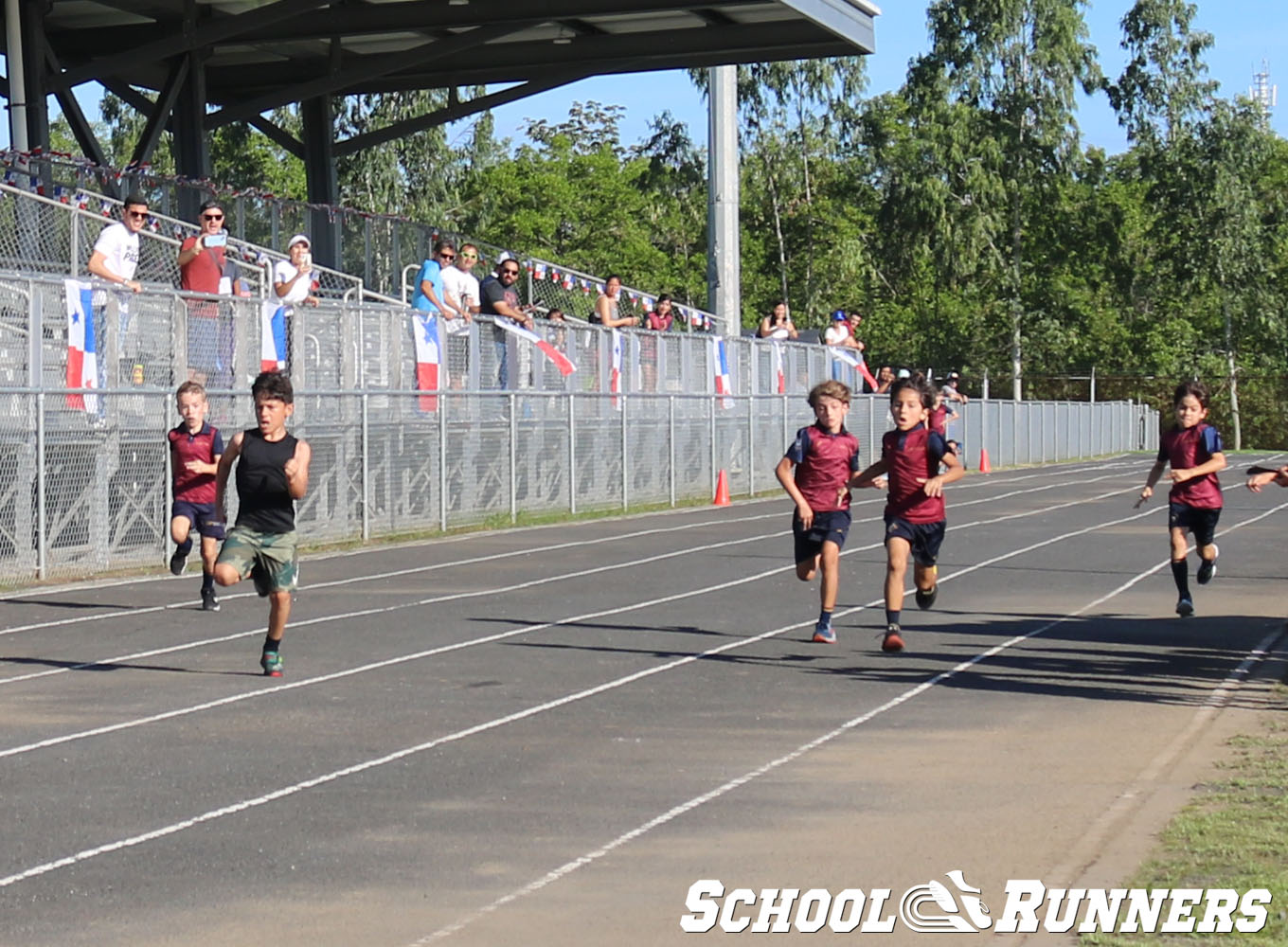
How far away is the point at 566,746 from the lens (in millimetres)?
9703

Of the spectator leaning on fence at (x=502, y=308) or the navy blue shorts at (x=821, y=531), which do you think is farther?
the spectator leaning on fence at (x=502, y=308)

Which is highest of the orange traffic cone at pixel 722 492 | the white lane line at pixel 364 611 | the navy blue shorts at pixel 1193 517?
the navy blue shorts at pixel 1193 517

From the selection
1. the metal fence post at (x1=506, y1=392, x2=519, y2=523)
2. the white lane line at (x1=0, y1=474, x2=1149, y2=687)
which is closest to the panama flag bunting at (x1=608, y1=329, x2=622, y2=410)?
the metal fence post at (x1=506, y1=392, x2=519, y2=523)

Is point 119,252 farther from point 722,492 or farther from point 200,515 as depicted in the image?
point 722,492

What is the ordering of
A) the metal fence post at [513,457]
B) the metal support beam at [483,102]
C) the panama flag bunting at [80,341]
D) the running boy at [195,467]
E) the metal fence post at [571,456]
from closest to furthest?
the running boy at [195,467] → the panama flag bunting at [80,341] → the metal fence post at [513,457] → the metal fence post at [571,456] → the metal support beam at [483,102]

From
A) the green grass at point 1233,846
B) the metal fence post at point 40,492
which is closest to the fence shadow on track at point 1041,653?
the green grass at point 1233,846

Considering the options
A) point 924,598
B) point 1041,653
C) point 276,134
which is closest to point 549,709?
point 1041,653

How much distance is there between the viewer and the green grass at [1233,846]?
234 inches

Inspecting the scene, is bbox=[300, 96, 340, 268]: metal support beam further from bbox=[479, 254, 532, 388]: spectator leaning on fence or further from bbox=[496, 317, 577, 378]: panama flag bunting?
bbox=[479, 254, 532, 388]: spectator leaning on fence

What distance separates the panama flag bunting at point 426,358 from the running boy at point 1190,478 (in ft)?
35.3

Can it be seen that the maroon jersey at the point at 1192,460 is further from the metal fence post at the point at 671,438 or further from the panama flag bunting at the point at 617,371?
the metal fence post at the point at 671,438

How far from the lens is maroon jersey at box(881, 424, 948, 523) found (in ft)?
43.4

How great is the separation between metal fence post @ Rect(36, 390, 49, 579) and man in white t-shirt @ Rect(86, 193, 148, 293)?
1851 millimetres

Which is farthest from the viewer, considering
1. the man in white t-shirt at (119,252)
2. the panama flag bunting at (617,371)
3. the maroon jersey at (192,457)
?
the panama flag bunting at (617,371)
